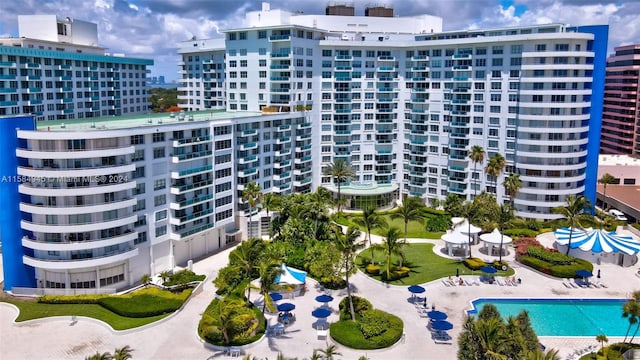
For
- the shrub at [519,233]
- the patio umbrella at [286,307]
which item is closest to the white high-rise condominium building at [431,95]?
the shrub at [519,233]

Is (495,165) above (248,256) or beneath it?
above

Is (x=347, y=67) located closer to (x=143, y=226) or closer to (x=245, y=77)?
(x=245, y=77)

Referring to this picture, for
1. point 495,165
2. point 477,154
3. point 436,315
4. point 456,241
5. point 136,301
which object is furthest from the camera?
point 477,154

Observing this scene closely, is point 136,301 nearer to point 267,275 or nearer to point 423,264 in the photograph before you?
point 267,275

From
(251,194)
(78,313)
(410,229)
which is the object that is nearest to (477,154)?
(410,229)

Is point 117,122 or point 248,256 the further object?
point 117,122

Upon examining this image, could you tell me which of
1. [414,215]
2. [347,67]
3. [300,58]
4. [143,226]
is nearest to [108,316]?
[143,226]
